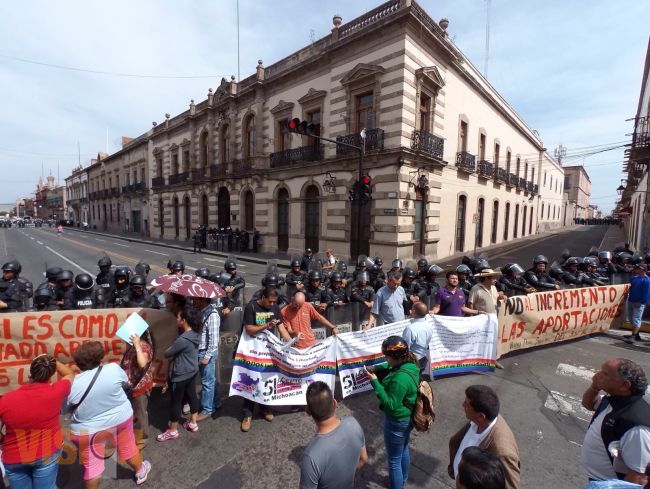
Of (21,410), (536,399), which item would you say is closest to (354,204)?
(536,399)

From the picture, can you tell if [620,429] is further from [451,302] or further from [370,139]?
[370,139]

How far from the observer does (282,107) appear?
65.3 feet

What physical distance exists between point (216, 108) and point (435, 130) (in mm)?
17256

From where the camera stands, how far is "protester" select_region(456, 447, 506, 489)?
1.41m

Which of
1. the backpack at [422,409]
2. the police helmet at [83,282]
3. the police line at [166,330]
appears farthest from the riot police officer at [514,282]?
the police helmet at [83,282]

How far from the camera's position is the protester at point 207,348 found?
12.6ft

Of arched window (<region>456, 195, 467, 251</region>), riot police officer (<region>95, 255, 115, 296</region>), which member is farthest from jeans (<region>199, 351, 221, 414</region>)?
arched window (<region>456, 195, 467, 251</region>)

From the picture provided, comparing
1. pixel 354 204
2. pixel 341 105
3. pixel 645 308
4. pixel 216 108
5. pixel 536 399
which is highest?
pixel 216 108

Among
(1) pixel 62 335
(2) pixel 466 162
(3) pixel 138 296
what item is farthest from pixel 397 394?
(2) pixel 466 162

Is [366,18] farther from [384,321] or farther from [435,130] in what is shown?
[384,321]

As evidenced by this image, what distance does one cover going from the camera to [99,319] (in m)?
4.21

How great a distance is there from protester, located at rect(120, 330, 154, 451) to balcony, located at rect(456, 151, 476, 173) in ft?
61.8

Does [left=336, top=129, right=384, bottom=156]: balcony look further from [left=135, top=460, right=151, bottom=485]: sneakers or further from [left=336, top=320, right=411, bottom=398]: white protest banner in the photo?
[left=135, top=460, right=151, bottom=485]: sneakers

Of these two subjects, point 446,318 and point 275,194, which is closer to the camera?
point 446,318
